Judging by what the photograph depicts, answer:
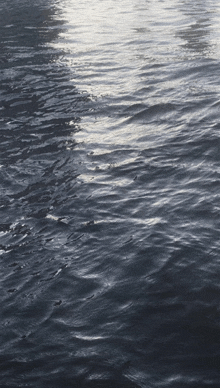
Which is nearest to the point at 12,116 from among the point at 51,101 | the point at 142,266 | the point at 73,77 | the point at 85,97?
the point at 51,101

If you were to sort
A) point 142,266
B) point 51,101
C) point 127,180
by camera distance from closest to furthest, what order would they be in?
1. point 142,266
2. point 127,180
3. point 51,101

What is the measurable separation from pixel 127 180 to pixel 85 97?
561 cm

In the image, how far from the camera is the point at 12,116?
12914 mm

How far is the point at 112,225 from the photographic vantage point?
7609mm

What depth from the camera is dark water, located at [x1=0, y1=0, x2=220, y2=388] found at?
5297 millimetres

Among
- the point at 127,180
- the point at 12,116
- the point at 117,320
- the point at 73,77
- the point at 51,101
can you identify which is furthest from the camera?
the point at 73,77

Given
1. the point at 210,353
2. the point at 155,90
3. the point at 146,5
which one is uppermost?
the point at 146,5

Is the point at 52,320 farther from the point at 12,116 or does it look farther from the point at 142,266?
the point at 12,116

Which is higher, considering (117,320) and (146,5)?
(146,5)

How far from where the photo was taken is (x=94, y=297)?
20.3 feet

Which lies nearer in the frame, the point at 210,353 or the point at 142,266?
the point at 210,353

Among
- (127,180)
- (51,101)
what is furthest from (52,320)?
(51,101)

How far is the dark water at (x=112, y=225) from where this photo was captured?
17.4 feet

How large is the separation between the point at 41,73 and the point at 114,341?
42.2 ft
